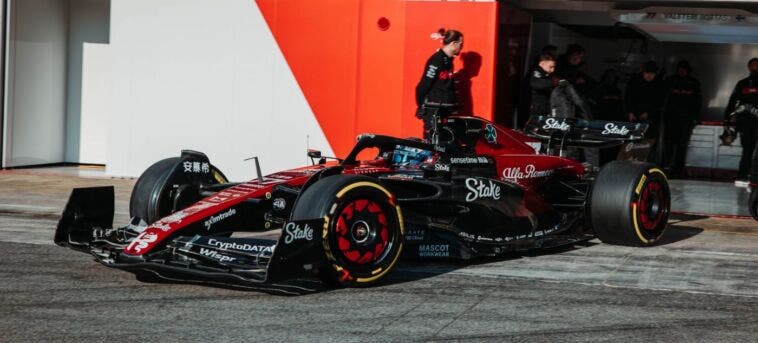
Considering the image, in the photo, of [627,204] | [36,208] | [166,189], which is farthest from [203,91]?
[627,204]

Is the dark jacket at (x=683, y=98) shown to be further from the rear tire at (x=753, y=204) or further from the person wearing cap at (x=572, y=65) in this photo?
the rear tire at (x=753, y=204)

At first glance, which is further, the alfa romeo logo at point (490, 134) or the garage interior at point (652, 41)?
the garage interior at point (652, 41)

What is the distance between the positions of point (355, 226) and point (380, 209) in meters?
0.25

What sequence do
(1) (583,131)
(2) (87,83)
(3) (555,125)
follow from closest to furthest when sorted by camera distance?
(1) (583,131)
(3) (555,125)
(2) (87,83)

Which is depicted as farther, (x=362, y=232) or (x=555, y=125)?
(x=555, y=125)

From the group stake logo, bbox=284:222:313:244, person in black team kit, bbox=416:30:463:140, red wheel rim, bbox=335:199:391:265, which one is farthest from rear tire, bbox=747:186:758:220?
stake logo, bbox=284:222:313:244

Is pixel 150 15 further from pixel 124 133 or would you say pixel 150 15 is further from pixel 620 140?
pixel 620 140

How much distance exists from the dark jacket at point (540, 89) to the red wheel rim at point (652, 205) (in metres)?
3.36

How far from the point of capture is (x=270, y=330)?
6.40 m

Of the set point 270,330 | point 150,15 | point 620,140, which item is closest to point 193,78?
point 150,15

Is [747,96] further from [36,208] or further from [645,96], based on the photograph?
[36,208]

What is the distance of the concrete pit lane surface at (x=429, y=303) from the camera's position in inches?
252

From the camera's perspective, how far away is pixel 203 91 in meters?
15.1

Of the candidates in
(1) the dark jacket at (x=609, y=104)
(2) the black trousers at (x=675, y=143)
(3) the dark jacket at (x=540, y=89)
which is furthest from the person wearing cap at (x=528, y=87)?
(2) the black trousers at (x=675, y=143)
